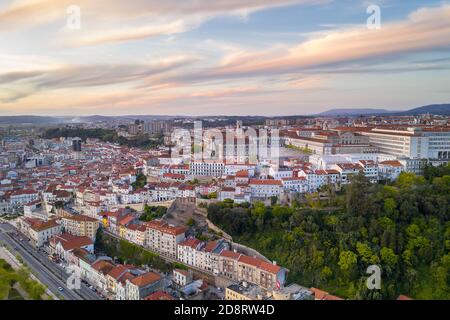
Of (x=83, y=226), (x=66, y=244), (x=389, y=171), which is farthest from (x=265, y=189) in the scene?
(x=66, y=244)

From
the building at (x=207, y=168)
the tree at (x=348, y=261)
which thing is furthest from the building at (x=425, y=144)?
the tree at (x=348, y=261)

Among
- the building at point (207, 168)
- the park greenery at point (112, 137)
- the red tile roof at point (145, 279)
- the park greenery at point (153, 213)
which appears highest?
the park greenery at point (112, 137)

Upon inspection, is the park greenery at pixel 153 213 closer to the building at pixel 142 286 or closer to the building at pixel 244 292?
the building at pixel 142 286

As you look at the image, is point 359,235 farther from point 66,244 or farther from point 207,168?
point 66,244

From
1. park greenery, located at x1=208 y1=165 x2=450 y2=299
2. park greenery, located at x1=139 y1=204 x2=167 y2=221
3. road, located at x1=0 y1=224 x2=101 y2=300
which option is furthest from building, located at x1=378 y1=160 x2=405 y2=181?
road, located at x1=0 y1=224 x2=101 y2=300
